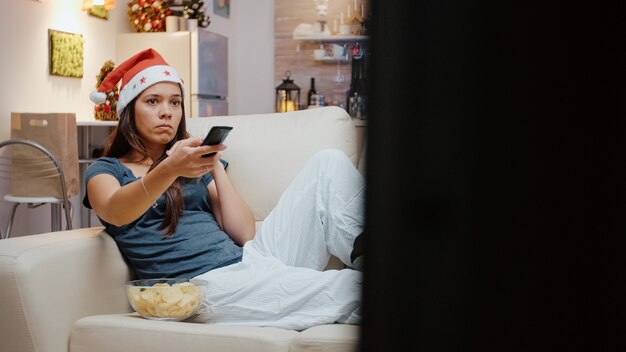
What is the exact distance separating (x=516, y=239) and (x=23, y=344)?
5.77ft

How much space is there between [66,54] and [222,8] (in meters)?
2.44

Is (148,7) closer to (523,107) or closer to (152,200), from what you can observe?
(152,200)

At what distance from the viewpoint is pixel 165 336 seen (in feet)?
5.89

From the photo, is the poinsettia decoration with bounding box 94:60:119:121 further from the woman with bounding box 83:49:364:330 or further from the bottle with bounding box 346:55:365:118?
the bottle with bounding box 346:55:365:118

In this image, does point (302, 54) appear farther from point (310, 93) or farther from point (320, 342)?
point (320, 342)

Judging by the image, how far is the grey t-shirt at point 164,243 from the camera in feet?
6.90

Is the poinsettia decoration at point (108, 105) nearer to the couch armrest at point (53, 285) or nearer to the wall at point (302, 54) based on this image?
the wall at point (302, 54)

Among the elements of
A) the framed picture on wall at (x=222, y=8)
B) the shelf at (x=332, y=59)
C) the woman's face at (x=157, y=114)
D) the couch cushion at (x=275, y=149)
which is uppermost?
the framed picture on wall at (x=222, y=8)

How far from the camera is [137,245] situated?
2104 mm

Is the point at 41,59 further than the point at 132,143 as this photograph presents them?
Yes

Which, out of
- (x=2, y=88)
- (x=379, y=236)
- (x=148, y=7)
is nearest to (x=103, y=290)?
(x=379, y=236)

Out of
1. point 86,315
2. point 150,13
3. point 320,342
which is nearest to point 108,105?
point 150,13

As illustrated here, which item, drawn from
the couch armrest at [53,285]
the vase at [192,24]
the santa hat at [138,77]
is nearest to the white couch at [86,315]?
the couch armrest at [53,285]

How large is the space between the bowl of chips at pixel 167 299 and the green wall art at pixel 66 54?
10.9ft
